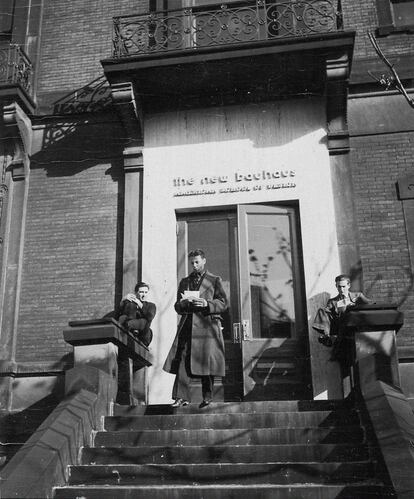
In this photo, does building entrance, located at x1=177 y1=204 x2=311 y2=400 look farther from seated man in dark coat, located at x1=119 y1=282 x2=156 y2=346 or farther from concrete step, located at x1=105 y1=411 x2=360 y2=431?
concrete step, located at x1=105 y1=411 x2=360 y2=431

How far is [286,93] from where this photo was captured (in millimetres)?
10844

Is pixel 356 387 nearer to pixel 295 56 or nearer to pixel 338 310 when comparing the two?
pixel 338 310

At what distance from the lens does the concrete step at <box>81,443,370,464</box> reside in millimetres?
6254

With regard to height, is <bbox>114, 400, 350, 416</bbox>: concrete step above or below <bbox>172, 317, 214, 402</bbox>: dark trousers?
below

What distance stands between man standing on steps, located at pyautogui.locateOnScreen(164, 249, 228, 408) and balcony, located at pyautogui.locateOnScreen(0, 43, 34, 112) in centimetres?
540

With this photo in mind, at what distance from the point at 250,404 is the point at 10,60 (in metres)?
7.85

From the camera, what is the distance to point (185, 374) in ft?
24.4

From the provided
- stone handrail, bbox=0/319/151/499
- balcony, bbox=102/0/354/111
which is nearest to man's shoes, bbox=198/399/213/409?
stone handrail, bbox=0/319/151/499

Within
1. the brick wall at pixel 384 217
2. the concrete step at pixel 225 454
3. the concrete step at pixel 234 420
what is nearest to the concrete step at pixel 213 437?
the concrete step at pixel 225 454

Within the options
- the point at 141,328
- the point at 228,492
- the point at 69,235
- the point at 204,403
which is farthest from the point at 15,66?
the point at 228,492

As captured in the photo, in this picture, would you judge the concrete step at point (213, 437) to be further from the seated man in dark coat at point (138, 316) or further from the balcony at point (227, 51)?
the balcony at point (227, 51)

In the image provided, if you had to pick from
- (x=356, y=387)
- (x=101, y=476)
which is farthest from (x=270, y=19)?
(x=101, y=476)

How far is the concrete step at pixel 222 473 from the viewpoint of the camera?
5855 mm

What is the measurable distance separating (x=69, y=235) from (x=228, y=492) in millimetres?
6220
